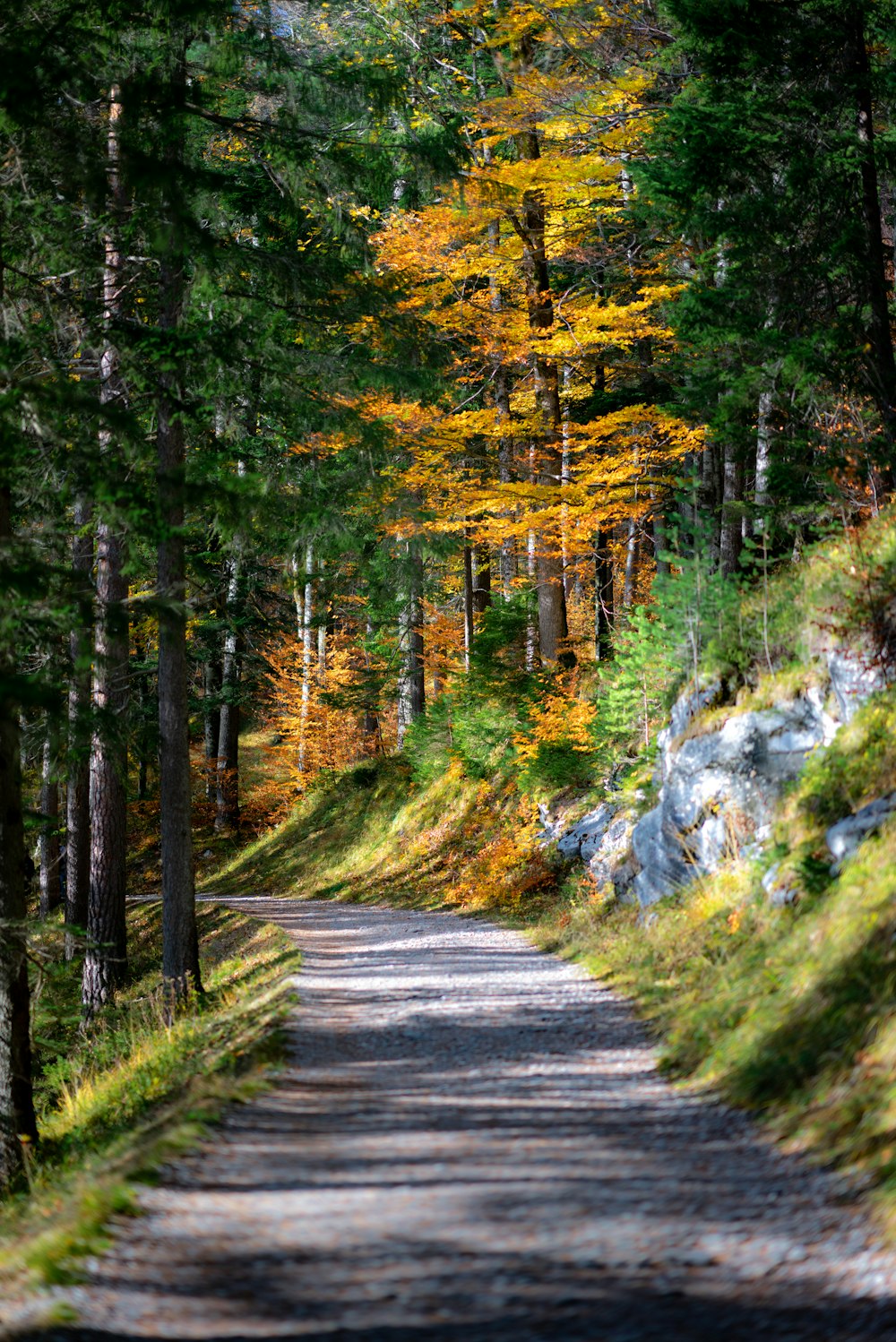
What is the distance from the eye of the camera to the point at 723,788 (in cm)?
942

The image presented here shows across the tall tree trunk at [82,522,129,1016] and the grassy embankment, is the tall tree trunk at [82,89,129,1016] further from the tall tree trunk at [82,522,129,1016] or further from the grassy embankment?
the grassy embankment

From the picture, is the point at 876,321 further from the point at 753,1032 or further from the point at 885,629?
the point at 753,1032

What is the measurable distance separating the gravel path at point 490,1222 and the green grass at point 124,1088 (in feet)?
0.72

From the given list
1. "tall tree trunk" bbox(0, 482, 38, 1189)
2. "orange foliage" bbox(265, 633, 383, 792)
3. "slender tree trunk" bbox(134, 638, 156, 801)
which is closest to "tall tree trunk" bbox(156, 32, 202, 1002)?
"slender tree trunk" bbox(134, 638, 156, 801)

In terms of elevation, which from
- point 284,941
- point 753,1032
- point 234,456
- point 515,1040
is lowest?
point 284,941

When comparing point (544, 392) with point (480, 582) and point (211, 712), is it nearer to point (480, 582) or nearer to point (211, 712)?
point (480, 582)

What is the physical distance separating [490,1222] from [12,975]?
6.08 meters

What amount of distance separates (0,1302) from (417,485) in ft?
50.1

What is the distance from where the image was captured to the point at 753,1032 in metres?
6.32

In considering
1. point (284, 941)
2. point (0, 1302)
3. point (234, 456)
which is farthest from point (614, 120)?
point (0, 1302)

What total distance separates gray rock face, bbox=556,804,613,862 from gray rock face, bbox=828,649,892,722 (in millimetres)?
6217

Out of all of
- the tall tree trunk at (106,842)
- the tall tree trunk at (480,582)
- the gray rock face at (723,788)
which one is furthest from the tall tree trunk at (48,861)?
the gray rock face at (723,788)

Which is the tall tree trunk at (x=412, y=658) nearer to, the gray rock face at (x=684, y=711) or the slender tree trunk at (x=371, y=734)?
the slender tree trunk at (x=371, y=734)

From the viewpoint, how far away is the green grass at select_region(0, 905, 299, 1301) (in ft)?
14.9
